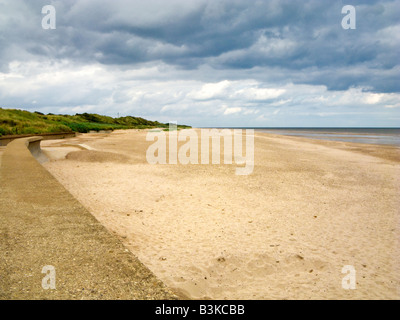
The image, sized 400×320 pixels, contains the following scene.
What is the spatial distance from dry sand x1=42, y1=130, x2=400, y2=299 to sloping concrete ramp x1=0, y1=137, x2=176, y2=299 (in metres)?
1.19

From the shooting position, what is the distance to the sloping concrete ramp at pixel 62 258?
286cm

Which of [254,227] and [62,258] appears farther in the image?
[254,227]

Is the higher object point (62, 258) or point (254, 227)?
point (62, 258)

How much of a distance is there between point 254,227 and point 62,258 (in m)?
4.41

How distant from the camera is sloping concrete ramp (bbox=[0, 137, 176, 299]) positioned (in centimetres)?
286

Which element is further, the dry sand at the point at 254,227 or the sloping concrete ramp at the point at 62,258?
the dry sand at the point at 254,227

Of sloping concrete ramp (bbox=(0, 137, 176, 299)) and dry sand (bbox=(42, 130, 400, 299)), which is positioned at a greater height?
sloping concrete ramp (bbox=(0, 137, 176, 299))

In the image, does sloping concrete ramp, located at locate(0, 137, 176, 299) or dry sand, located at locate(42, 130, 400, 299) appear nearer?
sloping concrete ramp, located at locate(0, 137, 176, 299)

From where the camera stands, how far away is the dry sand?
4.50 m

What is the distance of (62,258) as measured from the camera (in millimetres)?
3461

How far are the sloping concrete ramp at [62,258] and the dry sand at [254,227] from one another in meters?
1.19

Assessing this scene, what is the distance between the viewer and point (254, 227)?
6703 mm
